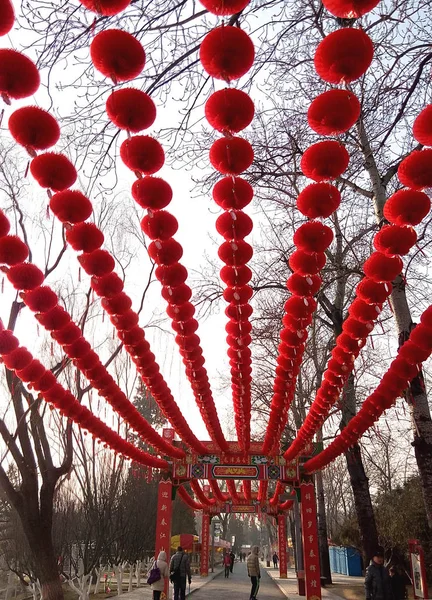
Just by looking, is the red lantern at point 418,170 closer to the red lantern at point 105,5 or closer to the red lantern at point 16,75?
the red lantern at point 105,5

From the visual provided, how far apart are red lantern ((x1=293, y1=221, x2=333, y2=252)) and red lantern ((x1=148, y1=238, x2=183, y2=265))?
1.03m

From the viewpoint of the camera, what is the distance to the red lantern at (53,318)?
5438mm

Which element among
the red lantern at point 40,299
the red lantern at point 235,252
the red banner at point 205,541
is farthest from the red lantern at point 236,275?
the red banner at point 205,541

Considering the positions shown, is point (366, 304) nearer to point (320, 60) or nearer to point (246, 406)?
point (320, 60)

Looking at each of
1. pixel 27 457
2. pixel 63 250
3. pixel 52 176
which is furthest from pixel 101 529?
pixel 52 176

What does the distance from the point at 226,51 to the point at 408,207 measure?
6.11ft

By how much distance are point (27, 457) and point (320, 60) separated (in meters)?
9.39

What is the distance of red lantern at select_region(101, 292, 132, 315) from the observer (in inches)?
210

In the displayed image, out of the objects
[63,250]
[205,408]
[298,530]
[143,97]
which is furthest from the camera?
[298,530]

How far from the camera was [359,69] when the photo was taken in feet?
9.73

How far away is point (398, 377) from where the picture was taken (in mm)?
6812

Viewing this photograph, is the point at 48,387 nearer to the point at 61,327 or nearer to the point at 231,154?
the point at 61,327

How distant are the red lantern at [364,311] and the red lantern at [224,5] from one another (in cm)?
331

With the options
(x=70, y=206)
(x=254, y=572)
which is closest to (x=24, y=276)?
(x=70, y=206)
